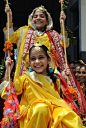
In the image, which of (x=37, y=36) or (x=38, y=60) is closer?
(x=38, y=60)

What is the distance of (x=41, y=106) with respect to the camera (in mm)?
2355

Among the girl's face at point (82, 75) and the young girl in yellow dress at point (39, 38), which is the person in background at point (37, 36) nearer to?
the young girl in yellow dress at point (39, 38)

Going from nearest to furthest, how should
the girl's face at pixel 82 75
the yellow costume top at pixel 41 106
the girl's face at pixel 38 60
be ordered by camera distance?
1. the yellow costume top at pixel 41 106
2. the girl's face at pixel 38 60
3. the girl's face at pixel 82 75

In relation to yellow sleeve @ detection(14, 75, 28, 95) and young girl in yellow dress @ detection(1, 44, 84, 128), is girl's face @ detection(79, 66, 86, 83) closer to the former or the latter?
young girl in yellow dress @ detection(1, 44, 84, 128)

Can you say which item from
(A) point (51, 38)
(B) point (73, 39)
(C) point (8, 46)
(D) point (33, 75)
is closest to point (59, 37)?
(A) point (51, 38)

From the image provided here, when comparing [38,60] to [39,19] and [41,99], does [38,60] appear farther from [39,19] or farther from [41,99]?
[39,19]

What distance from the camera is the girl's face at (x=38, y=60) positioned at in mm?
2832

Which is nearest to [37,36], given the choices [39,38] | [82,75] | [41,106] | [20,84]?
[39,38]

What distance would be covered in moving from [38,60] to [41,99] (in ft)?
1.72

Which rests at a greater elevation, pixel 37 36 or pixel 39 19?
pixel 39 19

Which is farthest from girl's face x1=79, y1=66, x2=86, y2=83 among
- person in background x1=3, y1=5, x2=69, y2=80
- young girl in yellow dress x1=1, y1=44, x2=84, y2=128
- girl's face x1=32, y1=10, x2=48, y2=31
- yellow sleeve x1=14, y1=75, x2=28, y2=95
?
yellow sleeve x1=14, y1=75, x2=28, y2=95

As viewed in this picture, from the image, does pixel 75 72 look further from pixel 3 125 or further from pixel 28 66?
pixel 3 125

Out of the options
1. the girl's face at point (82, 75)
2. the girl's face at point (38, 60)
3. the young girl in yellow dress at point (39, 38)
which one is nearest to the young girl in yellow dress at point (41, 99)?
the girl's face at point (38, 60)

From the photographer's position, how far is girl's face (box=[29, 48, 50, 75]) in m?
2.83
